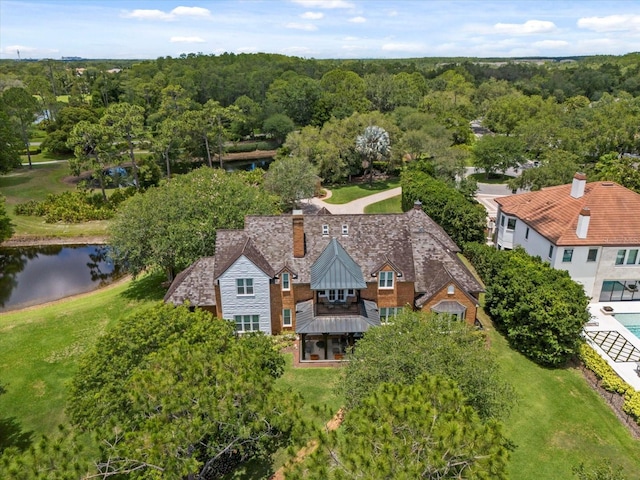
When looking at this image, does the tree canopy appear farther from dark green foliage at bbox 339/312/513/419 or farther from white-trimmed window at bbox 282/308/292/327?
dark green foliage at bbox 339/312/513/419

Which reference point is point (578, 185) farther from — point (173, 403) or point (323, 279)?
point (173, 403)

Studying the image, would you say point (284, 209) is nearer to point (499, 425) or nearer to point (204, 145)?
point (204, 145)

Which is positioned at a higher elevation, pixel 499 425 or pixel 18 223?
pixel 499 425

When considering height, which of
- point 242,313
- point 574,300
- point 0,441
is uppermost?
point 574,300

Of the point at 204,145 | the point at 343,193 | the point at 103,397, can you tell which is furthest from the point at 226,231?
the point at 204,145

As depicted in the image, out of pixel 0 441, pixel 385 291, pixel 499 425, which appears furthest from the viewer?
pixel 385 291

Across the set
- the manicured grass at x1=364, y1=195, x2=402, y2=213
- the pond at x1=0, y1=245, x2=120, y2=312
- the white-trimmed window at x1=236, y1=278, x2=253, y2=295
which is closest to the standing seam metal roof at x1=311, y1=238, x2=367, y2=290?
the white-trimmed window at x1=236, y1=278, x2=253, y2=295

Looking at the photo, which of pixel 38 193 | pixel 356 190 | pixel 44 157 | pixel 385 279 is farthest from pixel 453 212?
pixel 44 157
